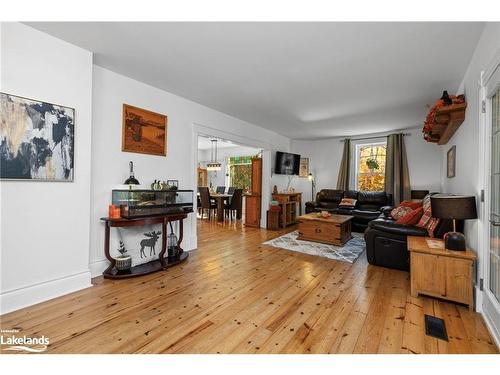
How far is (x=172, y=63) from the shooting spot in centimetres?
261

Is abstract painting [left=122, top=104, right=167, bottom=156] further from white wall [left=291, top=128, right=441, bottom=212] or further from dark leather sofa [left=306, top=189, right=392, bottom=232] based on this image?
white wall [left=291, top=128, right=441, bottom=212]

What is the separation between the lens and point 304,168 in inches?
282

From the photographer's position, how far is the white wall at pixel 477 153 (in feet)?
5.84

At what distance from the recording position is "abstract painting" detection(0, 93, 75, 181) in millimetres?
1929

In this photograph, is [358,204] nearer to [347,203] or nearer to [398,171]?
[347,203]

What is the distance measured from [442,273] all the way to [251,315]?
1.86 meters

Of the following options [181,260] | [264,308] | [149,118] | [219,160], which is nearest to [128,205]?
[181,260]

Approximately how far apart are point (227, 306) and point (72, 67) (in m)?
2.84

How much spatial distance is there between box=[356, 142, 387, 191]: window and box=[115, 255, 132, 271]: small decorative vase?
235 inches

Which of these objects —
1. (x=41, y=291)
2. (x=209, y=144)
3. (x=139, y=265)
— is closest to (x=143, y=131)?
(x=139, y=265)

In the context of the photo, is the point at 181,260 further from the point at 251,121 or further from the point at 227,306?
the point at 251,121

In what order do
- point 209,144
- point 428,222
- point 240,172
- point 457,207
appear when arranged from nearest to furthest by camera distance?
point 457,207
point 428,222
point 209,144
point 240,172

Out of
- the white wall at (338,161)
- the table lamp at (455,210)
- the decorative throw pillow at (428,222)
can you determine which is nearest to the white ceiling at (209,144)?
the white wall at (338,161)
